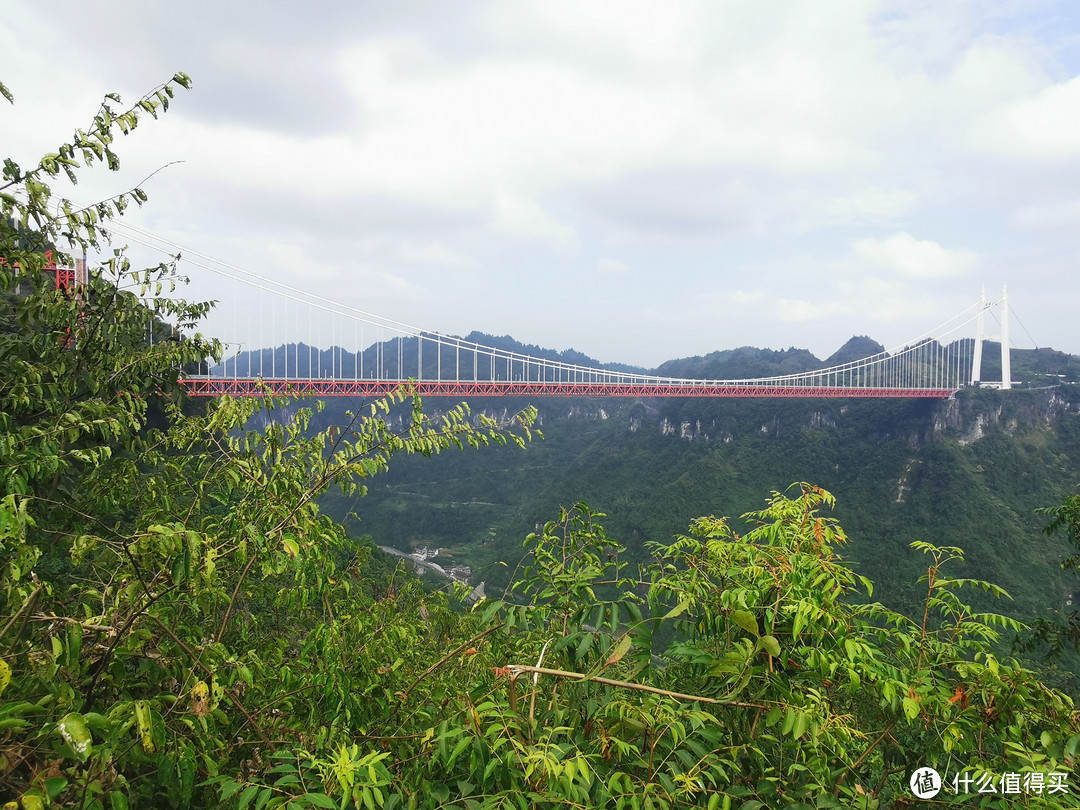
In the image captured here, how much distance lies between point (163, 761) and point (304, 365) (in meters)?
90.0

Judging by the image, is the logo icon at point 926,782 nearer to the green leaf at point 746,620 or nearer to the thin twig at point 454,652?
the green leaf at point 746,620

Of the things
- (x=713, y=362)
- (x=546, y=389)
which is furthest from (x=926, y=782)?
(x=713, y=362)

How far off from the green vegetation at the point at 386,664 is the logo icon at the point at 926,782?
0.22ft

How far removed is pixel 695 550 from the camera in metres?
1.86

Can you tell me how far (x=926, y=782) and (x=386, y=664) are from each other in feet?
6.07

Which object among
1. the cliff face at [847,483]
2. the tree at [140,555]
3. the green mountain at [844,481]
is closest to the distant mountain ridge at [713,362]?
the green mountain at [844,481]

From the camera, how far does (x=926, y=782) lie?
4.41 ft

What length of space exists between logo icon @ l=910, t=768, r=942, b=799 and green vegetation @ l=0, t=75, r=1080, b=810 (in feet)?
0.22

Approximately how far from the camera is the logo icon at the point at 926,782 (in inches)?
51.1

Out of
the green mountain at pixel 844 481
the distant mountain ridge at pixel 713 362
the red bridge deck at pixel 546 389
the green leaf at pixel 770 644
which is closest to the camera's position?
the green leaf at pixel 770 644

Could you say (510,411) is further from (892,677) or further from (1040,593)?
(892,677)

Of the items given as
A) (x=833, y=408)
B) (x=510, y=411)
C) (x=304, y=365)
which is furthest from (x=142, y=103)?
(x=304, y=365)

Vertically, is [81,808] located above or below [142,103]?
below

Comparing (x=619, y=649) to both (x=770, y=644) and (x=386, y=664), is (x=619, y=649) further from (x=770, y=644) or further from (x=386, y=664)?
(x=386, y=664)
